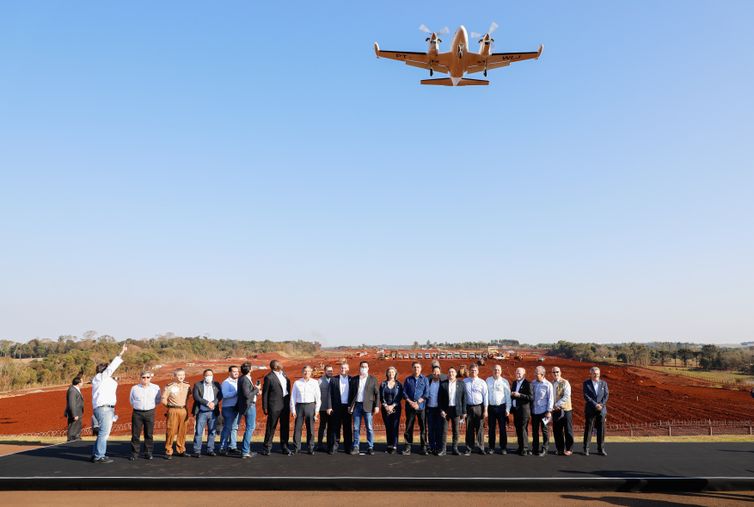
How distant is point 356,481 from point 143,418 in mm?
3779

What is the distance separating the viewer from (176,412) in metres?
7.89

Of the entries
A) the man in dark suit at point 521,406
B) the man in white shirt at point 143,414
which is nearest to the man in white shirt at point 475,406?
the man in dark suit at point 521,406

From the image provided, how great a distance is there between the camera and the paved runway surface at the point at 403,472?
6.26 meters

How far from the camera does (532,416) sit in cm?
Result: 824

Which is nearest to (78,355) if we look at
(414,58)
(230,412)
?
(414,58)

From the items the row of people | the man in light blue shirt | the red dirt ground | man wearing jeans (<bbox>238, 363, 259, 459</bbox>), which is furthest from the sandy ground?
the red dirt ground

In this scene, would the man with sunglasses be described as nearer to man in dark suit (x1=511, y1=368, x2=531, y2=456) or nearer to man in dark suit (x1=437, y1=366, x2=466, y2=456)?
man in dark suit (x1=511, y1=368, x2=531, y2=456)

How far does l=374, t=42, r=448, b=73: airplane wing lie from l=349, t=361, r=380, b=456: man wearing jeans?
18669 mm

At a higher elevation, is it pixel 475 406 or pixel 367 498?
pixel 475 406

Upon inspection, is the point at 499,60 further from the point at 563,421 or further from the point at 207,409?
the point at 207,409

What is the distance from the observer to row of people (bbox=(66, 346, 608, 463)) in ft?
26.0

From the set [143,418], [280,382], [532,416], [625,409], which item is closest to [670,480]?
[532,416]

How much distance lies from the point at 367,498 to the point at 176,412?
12.1 ft

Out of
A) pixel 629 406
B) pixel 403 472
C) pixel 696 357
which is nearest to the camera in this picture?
pixel 403 472
